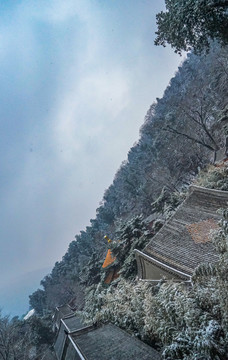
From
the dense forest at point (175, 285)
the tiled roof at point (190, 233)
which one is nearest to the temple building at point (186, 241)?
the tiled roof at point (190, 233)

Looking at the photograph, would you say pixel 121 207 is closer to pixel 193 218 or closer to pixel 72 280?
pixel 72 280

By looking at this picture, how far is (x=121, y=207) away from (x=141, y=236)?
39.4 meters

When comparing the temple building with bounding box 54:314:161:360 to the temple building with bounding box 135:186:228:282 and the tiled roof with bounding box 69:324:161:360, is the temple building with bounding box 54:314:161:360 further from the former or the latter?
the temple building with bounding box 135:186:228:282

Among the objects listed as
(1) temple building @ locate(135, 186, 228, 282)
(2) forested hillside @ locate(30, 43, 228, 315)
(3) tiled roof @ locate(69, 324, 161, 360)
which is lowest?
(3) tiled roof @ locate(69, 324, 161, 360)

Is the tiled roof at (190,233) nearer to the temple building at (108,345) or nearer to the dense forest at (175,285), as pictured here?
the dense forest at (175,285)

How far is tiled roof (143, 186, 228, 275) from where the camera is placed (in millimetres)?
10291

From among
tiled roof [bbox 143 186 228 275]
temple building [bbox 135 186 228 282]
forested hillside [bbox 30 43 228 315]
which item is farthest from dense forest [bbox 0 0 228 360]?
tiled roof [bbox 143 186 228 275]

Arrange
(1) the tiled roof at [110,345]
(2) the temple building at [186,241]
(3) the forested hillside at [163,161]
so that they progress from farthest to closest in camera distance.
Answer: (3) the forested hillside at [163,161] → (2) the temple building at [186,241] → (1) the tiled roof at [110,345]

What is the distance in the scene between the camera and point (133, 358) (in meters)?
6.85

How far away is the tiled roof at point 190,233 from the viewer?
1029 cm

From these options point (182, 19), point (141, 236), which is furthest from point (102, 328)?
point (182, 19)

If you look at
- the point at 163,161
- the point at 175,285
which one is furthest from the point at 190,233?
the point at 163,161

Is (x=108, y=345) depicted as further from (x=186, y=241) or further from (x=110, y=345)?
(x=186, y=241)

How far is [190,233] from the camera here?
1169 cm
